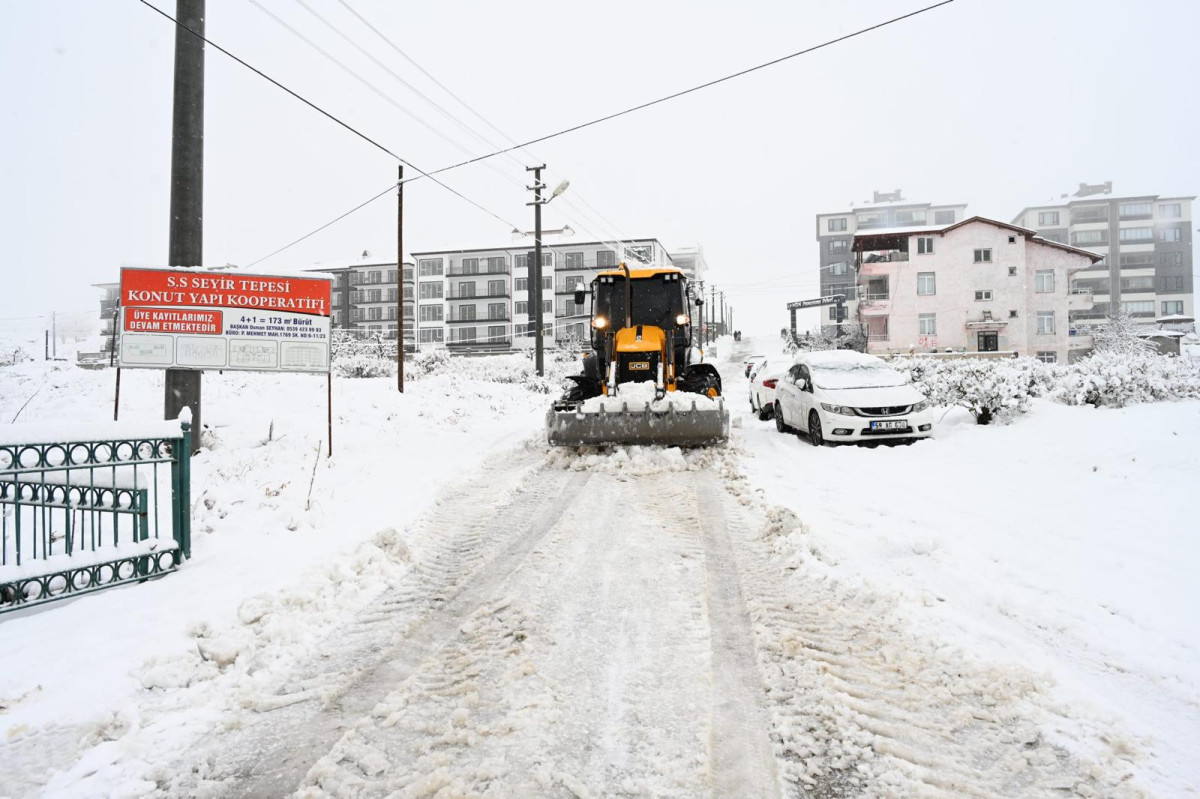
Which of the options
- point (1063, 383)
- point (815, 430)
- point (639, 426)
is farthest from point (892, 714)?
point (1063, 383)

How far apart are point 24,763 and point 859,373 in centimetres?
1163

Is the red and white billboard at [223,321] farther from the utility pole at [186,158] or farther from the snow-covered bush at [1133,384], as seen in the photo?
the snow-covered bush at [1133,384]

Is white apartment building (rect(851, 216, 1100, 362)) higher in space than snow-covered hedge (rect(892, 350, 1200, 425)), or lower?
higher

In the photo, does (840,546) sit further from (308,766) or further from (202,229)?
(202,229)

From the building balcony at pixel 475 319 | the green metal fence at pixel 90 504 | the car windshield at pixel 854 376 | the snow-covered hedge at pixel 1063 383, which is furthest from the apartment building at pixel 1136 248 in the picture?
the green metal fence at pixel 90 504

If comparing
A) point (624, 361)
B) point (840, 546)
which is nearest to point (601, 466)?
point (624, 361)

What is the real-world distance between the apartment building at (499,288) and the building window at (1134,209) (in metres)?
54.2

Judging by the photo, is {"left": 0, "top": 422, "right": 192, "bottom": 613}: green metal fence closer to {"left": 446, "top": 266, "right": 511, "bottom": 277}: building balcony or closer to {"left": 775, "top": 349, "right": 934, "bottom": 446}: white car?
{"left": 775, "top": 349, "right": 934, "bottom": 446}: white car

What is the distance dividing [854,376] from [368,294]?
245ft

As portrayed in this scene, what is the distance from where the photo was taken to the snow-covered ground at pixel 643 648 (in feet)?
8.30

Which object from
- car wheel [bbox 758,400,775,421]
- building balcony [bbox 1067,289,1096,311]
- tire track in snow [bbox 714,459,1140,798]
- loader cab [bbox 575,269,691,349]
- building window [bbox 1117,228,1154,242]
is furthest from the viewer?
building window [bbox 1117,228,1154,242]

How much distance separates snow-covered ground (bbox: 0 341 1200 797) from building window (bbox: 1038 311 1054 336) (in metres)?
42.7

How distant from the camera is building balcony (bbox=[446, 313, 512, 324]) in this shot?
6919cm

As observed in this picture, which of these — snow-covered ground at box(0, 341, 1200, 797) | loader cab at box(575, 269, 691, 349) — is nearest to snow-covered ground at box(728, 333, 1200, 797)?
snow-covered ground at box(0, 341, 1200, 797)
